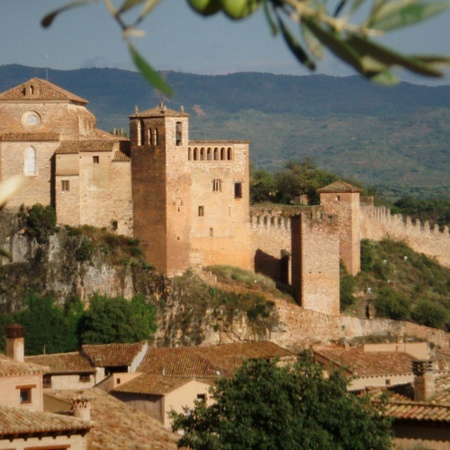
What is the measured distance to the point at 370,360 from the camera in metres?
35.5

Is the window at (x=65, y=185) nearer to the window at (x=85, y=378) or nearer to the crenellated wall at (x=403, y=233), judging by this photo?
the window at (x=85, y=378)

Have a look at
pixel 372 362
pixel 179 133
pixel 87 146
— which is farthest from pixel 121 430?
pixel 87 146

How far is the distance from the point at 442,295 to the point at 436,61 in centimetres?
4962

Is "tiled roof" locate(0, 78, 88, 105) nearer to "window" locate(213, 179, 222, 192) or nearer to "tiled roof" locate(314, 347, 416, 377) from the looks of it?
"window" locate(213, 179, 222, 192)

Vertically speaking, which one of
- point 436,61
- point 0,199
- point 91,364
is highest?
point 436,61

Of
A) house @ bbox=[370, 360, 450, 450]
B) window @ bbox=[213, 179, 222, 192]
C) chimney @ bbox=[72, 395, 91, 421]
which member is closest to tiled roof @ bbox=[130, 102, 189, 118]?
window @ bbox=[213, 179, 222, 192]

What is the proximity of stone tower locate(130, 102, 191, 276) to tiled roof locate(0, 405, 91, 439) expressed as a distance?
1942cm

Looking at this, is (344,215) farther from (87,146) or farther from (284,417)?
(284,417)

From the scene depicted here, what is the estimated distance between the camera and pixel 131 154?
3912 cm

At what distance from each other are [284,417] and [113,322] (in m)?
17.9

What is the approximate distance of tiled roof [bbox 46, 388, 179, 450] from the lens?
2062 centimetres

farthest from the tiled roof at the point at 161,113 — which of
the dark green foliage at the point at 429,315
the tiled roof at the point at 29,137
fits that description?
the dark green foliage at the point at 429,315

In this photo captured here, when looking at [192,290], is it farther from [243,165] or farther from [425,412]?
[425,412]

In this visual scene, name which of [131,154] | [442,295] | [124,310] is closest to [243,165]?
[131,154]
